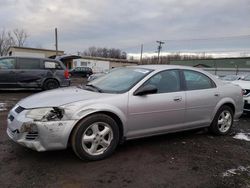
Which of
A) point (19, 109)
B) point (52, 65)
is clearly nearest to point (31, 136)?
point (19, 109)

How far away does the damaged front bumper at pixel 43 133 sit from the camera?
3.77m

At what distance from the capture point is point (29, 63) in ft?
40.6

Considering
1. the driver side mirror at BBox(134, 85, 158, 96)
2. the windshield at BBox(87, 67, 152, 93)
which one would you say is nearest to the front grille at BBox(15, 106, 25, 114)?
the windshield at BBox(87, 67, 152, 93)

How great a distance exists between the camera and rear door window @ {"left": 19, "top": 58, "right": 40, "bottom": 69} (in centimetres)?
1224

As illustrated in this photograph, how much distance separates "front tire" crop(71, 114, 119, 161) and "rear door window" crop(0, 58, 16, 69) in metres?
9.18

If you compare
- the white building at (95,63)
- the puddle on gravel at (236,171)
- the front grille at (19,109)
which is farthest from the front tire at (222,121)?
the white building at (95,63)

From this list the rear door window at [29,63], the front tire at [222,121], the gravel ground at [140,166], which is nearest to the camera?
the gravel ground at [140,166]

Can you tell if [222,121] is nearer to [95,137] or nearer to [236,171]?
[236,171]

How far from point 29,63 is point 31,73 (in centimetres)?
48

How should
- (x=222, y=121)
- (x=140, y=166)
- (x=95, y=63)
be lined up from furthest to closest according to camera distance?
(x=95, y=63) → (x=222, y=121) → (x=140, y=166)

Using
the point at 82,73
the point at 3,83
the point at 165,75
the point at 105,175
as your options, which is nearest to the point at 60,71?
the point at 3,83

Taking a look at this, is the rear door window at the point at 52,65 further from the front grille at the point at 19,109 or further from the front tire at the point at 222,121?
the front tire at the point at 222,121

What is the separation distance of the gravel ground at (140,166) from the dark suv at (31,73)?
729cm

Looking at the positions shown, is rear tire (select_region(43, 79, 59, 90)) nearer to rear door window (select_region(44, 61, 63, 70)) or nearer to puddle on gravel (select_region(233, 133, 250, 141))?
rear door window (select_region(44, 61, 63, 70))
